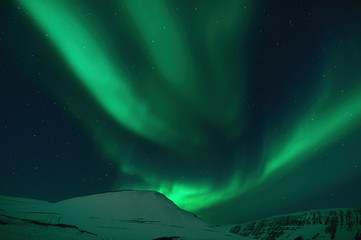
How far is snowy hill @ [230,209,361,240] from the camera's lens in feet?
231

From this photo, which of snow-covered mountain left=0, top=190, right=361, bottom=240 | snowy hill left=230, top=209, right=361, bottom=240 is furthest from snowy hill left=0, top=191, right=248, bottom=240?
snowy hill left=230, top=209, right=361, bottom=240

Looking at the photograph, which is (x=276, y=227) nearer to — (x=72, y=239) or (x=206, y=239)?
(x=206, y=239)

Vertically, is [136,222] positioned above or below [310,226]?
below

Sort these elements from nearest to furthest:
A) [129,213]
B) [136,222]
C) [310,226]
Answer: [136,222] → [129,213] → [310,226]

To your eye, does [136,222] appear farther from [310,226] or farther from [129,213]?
[310,226]

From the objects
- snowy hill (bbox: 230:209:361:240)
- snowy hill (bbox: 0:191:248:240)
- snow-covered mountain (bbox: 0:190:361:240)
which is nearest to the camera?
snow-covered mountain (bbox: 0:190:361:240)

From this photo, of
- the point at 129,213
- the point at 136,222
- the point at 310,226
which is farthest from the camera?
the point at 310,226

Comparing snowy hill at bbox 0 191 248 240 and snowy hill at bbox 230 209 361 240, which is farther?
snowy hill at bbox 230 209 361 240

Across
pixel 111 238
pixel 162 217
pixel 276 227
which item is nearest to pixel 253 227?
pixel 276 227

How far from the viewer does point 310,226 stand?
7962cm

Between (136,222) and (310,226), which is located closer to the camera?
(136,222)

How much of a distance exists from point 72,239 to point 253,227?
93.9m

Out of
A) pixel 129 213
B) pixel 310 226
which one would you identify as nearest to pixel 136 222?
pixel 129 213

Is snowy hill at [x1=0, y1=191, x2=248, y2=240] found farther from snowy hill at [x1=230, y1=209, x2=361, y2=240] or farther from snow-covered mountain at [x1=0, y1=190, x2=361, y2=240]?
snowy hill at [x1=230, y1=209, x2=361, y2=240]
